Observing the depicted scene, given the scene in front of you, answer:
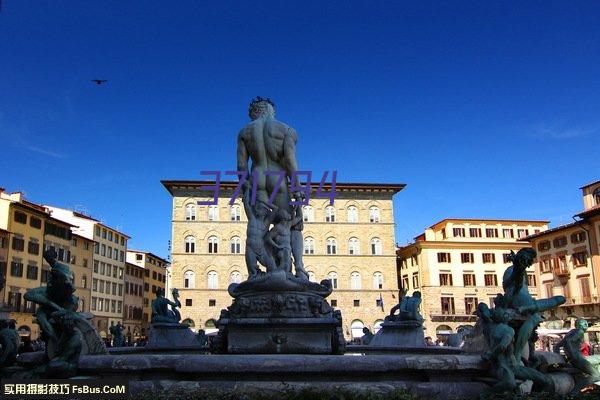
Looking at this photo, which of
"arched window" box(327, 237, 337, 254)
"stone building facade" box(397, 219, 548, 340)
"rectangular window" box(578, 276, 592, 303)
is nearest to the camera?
"rectangular window" box(578, 276, 592, 303)

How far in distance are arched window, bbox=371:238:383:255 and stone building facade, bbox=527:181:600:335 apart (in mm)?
18430

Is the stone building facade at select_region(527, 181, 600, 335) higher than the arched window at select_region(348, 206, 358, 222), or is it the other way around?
the arched window at select_region(348, 206, 358, 222)

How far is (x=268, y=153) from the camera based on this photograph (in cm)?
1008

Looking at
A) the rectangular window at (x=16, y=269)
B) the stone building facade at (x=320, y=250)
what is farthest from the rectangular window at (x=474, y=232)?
the rectangular window at (x=16, y=269)

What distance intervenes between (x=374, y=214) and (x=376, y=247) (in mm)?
4238

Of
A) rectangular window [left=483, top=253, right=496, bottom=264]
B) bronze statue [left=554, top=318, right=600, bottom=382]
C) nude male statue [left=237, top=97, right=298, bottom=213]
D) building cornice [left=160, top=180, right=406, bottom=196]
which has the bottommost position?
bronze statue [left=554, top=318, right=600, bottom=382]

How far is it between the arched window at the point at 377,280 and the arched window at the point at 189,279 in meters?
22.0

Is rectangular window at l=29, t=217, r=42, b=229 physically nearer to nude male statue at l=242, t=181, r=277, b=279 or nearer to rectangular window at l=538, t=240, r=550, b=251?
nude male statue at l=242, t=181, r=277, b=279

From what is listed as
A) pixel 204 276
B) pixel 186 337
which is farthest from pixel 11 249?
pixel 186 337

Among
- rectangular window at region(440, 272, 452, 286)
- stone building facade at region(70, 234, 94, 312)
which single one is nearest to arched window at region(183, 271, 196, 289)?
stone building facade at region(70, 234, 94, 312)

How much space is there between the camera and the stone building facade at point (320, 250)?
2566 inches

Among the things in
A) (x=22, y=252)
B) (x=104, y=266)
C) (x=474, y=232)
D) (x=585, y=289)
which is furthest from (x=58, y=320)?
(x=104, y=266)

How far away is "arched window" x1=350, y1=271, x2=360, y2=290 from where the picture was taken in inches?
2643

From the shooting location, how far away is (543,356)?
21.1 ft
